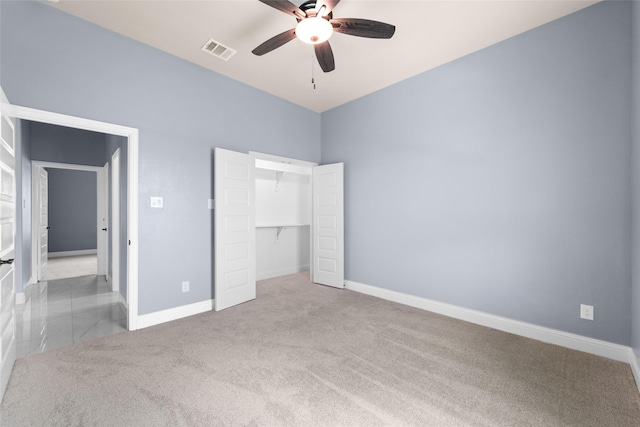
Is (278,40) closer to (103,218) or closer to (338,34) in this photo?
(338,34)

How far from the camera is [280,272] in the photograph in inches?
212

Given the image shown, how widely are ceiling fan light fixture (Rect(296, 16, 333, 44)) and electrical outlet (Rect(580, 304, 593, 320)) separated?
3279 millimetres

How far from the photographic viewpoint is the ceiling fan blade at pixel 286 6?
1.92 m

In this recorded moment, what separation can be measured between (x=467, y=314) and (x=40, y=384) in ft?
12.9

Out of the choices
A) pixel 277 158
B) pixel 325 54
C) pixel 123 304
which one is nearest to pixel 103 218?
pixel 123 304

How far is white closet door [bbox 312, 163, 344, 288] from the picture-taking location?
4520mm

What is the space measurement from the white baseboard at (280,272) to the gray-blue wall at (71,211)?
615 centimetres

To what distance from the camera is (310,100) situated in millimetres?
4508

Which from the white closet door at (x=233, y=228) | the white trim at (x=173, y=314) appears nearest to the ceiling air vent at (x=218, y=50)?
the white closet door at (x=233, y=228)

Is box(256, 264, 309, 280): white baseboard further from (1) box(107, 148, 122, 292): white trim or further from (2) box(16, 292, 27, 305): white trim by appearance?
(2) box(16, 292, 27, 305): white trim

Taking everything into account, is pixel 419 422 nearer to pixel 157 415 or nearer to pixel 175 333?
pixel 157 415

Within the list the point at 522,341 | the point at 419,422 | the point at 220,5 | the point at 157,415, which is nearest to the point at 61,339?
the point at 157,415

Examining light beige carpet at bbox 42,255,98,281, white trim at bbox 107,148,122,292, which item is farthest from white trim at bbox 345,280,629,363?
light beige carpet at bbox 42,255,98,281

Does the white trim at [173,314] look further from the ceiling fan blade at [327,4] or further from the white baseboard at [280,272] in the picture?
the ceiling fan blade at [327,4]
